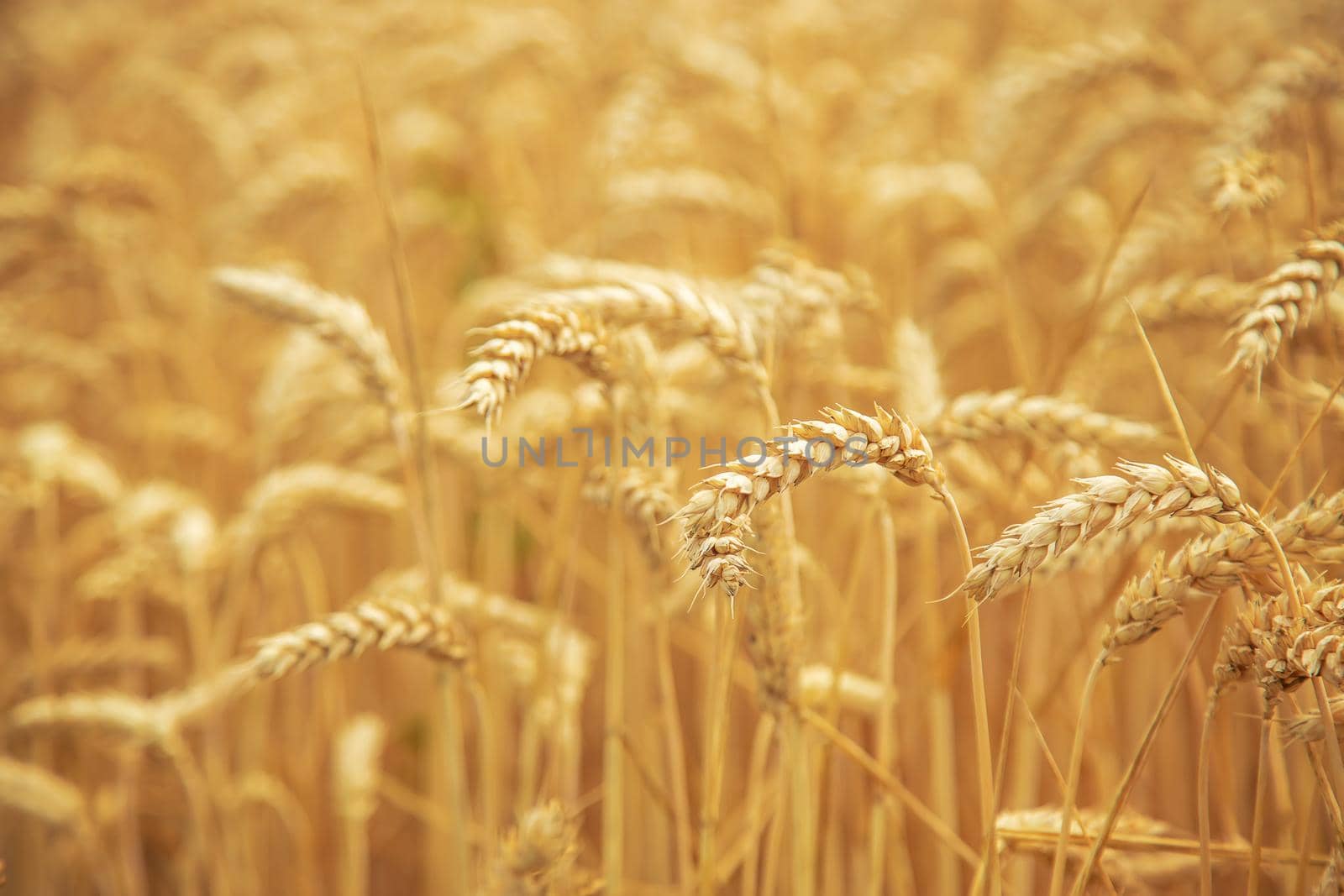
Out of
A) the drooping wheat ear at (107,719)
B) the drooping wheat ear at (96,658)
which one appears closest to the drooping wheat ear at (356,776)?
the drooping wheat ear at (107,719)

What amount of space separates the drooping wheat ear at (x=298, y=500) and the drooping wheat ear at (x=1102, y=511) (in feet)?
3.54

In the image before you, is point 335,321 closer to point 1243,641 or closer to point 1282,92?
point 1243,641

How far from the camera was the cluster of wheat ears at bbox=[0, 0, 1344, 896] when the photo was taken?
87cm

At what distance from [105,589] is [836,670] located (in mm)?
1363

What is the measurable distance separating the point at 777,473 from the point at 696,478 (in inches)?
63.4

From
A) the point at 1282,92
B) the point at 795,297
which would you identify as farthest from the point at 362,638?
the point at 1282,92

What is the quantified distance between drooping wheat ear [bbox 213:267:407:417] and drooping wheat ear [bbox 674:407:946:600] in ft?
1.99

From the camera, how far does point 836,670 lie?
1.04m

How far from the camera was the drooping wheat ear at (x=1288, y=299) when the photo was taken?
80 cm

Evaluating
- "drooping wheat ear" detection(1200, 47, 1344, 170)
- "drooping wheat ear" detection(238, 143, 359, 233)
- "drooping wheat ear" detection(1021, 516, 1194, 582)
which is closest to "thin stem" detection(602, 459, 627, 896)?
"drooping wheat ear" detection(1021, 516, 1194, 582)

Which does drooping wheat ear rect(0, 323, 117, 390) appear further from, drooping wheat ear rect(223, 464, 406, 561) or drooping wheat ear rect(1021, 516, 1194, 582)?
drooping wheat ear rect(1021, 516, 1194, 582)

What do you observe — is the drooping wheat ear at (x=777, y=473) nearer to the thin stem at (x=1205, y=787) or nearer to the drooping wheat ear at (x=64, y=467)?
the thin stem at (x=1205, y=787)

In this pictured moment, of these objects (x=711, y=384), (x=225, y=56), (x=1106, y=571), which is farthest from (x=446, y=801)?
(x=225, y=56)

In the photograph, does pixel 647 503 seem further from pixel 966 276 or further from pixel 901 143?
pixel 901 143
